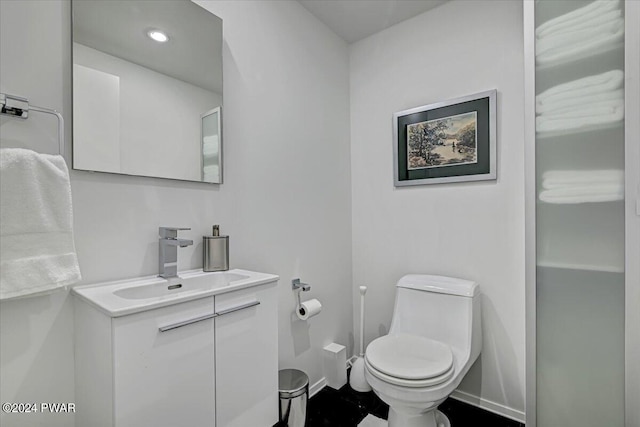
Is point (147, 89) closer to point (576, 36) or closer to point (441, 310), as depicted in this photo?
point (576, 36)

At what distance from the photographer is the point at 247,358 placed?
1.29m

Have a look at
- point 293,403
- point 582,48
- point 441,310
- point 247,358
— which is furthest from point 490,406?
point 582,48

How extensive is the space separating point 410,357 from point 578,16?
5.39 feet

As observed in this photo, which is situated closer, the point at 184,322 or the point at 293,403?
the point at 184,322

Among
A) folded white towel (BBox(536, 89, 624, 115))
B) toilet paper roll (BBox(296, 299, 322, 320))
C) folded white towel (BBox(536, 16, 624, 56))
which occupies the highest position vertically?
folded white towel (BBox(536, 16, 624, 56))

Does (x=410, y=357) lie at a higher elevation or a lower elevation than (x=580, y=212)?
lower

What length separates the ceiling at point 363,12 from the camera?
2086 millimetres

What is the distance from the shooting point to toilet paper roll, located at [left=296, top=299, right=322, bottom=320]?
194 cm

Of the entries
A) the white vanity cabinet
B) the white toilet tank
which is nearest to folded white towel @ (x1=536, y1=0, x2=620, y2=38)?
the white toilet tank

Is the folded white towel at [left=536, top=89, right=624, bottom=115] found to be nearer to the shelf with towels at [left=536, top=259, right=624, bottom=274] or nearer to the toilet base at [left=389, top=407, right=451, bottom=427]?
the shelf with towels at [left=536, top=259, right=624, bottom=274]

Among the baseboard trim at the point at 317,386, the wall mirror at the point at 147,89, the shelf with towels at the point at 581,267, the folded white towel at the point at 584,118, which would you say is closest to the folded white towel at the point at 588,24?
the folded white towel at the point at 584,118

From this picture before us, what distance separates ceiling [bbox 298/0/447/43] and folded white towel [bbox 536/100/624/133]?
4.18 ft

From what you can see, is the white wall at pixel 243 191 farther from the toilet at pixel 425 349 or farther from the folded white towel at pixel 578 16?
the folded white towel at pixel 578 16

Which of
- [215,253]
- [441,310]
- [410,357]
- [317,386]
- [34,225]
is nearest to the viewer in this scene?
[34,225]
